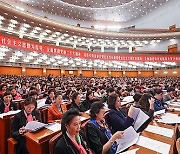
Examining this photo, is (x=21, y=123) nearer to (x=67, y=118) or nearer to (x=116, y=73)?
(x=67, y=118)

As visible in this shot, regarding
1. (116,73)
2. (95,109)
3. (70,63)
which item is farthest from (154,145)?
(116,73)

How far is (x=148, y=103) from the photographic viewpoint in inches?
115

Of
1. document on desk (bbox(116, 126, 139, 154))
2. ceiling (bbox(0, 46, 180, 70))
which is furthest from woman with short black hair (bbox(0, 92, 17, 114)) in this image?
ceiling (bbox(0, 46, 180, 70))

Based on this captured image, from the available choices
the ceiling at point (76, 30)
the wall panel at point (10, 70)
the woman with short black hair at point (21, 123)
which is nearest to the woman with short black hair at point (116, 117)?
the woman with short black hair at point (21, 123)

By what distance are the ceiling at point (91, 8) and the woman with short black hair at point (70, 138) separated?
79.7 feet

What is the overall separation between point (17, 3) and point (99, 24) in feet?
44.4

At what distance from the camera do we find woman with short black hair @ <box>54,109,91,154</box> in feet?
4.98

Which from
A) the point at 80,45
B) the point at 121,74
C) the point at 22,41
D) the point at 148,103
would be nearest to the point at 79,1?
the point at 80,45

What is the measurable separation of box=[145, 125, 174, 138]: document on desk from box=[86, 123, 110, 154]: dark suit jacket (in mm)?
610

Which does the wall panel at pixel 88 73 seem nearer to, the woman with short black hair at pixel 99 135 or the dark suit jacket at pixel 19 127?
the dark suit jacket at pixel 19 127

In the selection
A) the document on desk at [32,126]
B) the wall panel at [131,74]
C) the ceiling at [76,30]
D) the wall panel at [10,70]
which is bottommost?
the document on desk at [32,126]

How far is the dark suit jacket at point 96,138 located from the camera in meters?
1.88

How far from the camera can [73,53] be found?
51.2 ft

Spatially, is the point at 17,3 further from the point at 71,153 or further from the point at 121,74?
the point at 71,153
